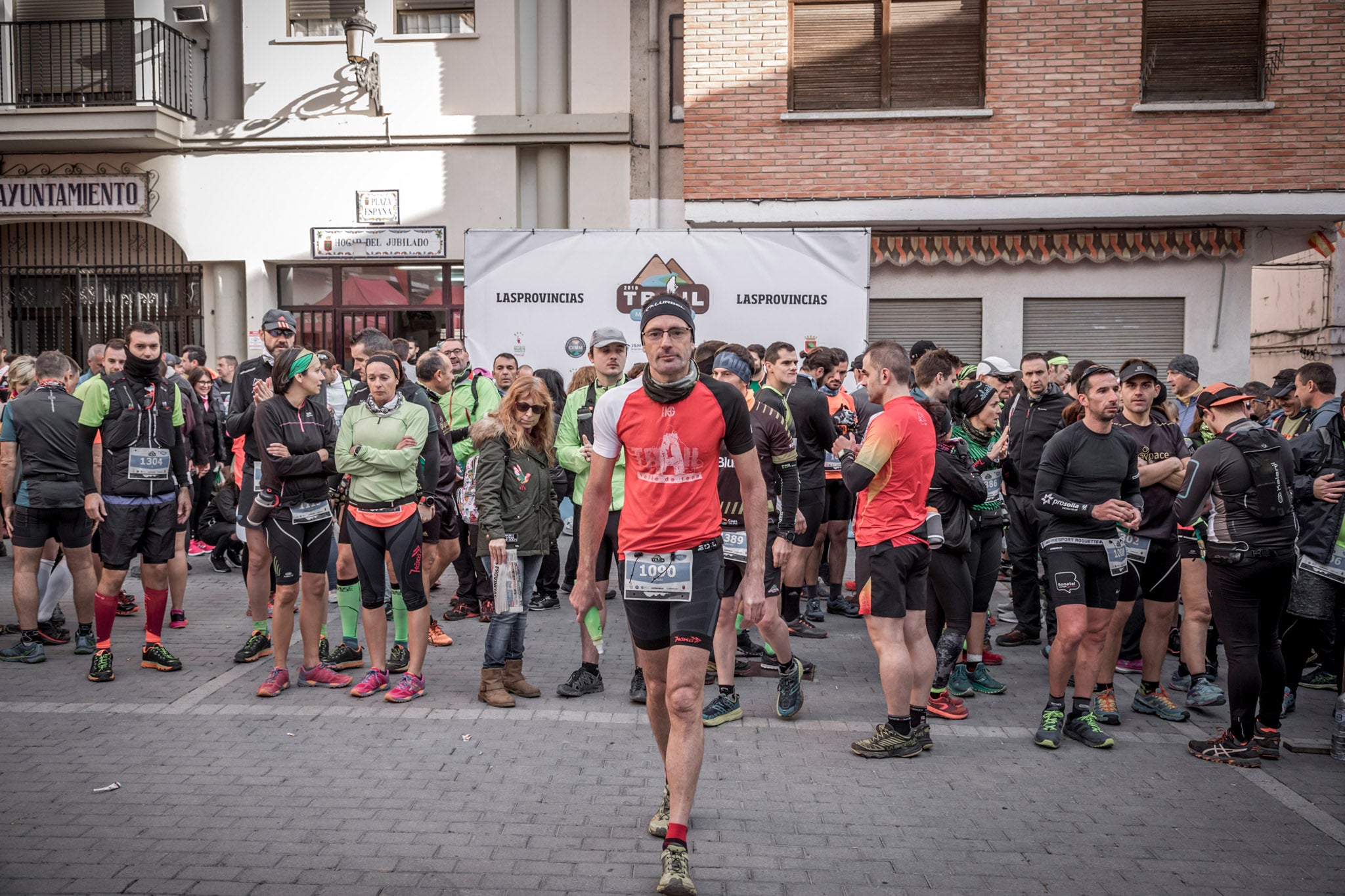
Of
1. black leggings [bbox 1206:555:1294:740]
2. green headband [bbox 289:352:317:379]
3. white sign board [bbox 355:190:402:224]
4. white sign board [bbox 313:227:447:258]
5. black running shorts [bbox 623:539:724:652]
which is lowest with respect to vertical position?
black leggings [bbox 1206:555:1294:740]

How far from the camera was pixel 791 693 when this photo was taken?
6277 mm

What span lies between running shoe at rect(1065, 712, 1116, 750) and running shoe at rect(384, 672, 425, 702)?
13.0ft

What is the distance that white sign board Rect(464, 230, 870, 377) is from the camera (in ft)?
38.6

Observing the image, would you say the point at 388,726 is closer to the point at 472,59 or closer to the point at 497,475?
the point at 497,475

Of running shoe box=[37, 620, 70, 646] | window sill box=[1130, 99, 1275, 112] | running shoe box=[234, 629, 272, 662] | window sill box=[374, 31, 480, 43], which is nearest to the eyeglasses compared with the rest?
running shoe box=[234, 629, 272, 662]

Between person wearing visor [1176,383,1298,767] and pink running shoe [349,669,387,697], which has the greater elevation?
person wearing visor [1176,383,1298,767]

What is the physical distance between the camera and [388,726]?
6.08 m

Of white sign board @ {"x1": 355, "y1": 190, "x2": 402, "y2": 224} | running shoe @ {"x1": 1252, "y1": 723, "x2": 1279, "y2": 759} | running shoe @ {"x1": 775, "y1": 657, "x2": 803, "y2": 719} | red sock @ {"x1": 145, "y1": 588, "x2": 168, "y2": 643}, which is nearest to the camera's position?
running shoe @ {"x1": 1252, "y1": 723, "x2": 1279, "y2": 759}

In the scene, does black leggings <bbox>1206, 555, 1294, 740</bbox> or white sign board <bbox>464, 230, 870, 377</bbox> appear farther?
white sign board <bbox>464, 230, 870, 377</bbox>

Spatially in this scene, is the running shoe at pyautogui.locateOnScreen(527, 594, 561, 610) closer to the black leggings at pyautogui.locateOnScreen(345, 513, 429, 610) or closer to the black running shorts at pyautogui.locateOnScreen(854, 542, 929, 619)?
the black leggings at pyautogui.locateOnScreen(345, 513, 429, 610)

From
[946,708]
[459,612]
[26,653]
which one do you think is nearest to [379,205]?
[459,612]

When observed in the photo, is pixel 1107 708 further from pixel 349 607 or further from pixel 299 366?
pixel 299 366

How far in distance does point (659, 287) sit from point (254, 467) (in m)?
5.63

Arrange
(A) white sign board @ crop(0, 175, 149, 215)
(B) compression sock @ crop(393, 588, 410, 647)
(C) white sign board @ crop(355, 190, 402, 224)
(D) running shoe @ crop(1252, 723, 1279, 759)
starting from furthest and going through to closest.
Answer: (A) white sign board @ crop(0, 175, 149, 215) < (C) white sign board @ crop(355, 190, 402, 224) < (B) compression sock @ crop(393, 588, 410, 647) < (D) running shoe @ crop(1252, 723, 1279, 759)
